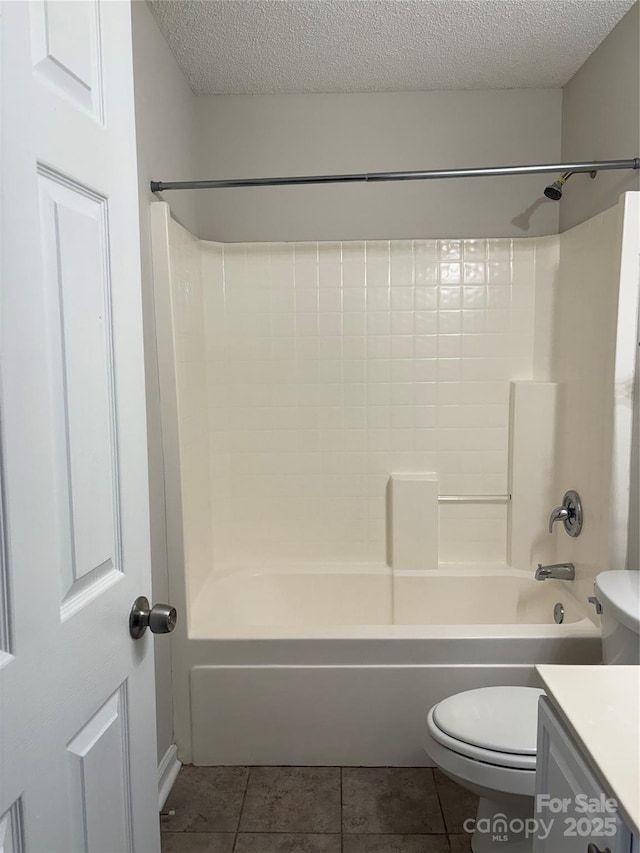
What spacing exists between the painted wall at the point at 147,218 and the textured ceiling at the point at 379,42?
15 cm

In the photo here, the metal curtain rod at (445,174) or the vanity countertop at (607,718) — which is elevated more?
the metal curtain rod at (445,174)

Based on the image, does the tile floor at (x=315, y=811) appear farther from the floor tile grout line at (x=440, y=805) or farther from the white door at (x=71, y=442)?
the white door at (x=71, y=442)

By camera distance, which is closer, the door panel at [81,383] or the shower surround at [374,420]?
the door panel at [81,383]

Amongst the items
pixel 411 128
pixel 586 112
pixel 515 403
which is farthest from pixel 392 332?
pixel 586 112

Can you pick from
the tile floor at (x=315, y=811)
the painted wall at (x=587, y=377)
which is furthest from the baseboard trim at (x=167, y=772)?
A: the painted wall at (x=587, y=377)

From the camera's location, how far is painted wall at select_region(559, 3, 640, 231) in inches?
85.0

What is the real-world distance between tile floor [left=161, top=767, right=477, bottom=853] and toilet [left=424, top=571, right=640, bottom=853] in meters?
0.15

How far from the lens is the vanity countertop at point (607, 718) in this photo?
85 centimetres

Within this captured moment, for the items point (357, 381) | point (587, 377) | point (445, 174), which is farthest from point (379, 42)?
point (587, 377)

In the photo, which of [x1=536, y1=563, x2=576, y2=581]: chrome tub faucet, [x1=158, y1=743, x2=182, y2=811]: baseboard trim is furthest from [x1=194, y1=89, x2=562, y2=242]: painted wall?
[x1=158, y1=743, x2=182, y2=811]: baseboard trim

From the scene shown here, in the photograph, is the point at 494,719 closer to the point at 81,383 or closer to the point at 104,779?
the point at 104,779

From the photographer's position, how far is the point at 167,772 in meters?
2.14

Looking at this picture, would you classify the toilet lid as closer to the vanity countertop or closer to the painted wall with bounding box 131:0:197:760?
the vanity countertop

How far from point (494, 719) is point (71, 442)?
1443mm
